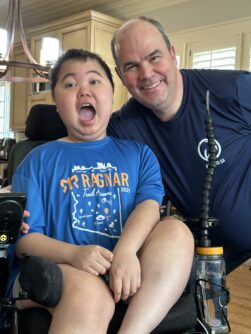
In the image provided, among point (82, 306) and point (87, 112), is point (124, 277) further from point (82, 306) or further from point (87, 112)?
point (87, 112)

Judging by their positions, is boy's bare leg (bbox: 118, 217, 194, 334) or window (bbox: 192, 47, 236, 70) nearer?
boy's bare leg (bbox: 118, 217, 194, 334)

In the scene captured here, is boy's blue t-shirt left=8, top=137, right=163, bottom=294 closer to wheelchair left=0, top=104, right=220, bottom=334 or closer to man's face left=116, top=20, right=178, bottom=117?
wheelchair left=0, top=104, right=220, bottom=334

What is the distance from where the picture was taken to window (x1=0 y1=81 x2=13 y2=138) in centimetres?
612

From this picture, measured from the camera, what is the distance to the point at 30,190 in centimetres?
110

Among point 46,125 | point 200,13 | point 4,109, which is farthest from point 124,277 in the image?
point 4,109

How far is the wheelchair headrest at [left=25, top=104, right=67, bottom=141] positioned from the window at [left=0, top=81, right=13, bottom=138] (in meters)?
4.60

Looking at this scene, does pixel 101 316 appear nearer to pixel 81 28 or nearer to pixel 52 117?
pixel 52 117

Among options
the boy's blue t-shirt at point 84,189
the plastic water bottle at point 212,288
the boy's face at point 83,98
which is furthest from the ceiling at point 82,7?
the plastic water bottle at point 212,288

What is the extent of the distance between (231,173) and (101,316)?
72 centimetres

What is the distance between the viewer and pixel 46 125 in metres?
1.67

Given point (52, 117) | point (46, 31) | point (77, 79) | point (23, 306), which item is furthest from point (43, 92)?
point (23, 306)

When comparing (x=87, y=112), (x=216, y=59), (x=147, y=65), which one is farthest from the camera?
(x=216, y=59)

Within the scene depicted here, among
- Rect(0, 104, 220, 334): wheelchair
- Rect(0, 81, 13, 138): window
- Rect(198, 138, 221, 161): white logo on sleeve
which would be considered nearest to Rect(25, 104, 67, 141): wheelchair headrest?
Rect(198, 138, 221, 161): white logo on sleeve

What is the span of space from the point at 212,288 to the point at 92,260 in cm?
37
